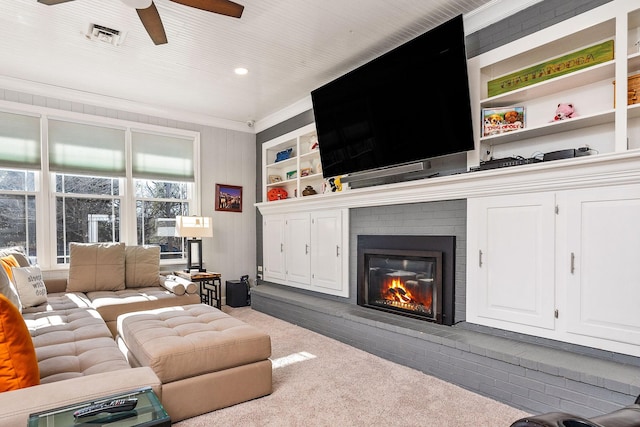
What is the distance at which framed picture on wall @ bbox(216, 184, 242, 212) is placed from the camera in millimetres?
5422

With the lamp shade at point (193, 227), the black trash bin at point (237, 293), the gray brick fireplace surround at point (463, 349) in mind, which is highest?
the lamp shade at point (193, 227)

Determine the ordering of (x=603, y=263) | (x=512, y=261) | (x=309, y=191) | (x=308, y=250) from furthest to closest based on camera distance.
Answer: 1. (x=309, y=191)
2. (x=308, y=250)
3. (x=512, y=261)
4. (x=603, y=263)

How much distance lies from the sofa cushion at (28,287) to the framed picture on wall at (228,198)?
8.19 feet

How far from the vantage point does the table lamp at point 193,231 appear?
4590mm

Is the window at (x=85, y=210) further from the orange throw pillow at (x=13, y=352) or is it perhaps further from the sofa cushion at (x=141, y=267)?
the orange throw pillow at (x=13, y=352)

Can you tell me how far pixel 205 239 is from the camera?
5.27 m

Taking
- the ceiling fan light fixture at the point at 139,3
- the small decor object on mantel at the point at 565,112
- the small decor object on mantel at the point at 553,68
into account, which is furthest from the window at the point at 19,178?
the small decor object on mantel at the point at 565,112

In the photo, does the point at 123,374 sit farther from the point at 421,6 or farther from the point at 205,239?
the point at 205,239

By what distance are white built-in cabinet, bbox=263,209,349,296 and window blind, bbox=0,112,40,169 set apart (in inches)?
110

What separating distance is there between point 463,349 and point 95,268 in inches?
142

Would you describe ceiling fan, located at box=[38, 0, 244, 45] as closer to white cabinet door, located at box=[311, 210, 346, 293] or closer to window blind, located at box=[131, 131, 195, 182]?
white cabinet door, located at box=[311, 210, 346, 293]

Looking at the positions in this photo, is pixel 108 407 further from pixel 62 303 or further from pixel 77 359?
pixel 62 303

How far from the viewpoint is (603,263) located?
2.09 metres

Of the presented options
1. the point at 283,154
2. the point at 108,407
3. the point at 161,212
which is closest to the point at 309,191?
the point at 283,154
